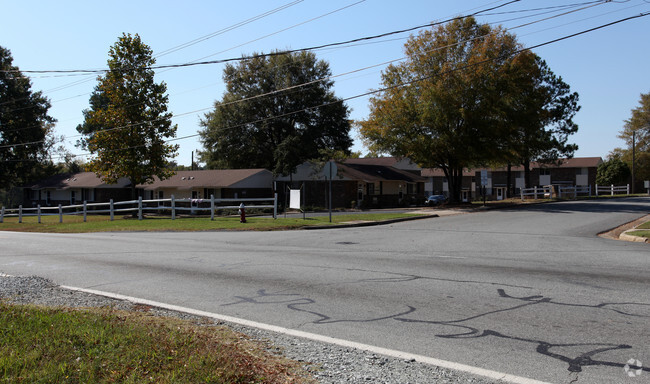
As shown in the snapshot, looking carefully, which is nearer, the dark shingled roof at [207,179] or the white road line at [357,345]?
the white road line at [357,345]

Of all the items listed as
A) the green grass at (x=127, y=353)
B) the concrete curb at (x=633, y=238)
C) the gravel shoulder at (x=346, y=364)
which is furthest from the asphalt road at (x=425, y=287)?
the green grass at (x=127, y=353)

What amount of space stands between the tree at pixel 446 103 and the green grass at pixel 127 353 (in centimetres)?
3073

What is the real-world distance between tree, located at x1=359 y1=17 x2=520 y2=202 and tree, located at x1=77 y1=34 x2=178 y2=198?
1632cm

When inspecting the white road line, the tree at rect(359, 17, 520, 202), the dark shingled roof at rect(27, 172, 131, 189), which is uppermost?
the tree at rect(359, 17, 520, 202)

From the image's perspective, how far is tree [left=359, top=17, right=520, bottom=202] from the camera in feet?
117

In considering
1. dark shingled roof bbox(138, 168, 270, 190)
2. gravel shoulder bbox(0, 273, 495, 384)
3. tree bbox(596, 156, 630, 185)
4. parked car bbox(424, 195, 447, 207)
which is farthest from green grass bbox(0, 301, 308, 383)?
tree bbox(596, 156, 630, 185)

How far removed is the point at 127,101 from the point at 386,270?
3310cm

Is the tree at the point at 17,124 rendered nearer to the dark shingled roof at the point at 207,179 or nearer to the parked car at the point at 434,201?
the dark shingled roof at the point at 207,179

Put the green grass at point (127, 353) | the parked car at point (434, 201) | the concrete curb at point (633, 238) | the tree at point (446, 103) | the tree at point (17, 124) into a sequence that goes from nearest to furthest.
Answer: the green grass at point (127, 353)
the concrete curb at point (633, 238)
the tree at point (446, 103)
the parked car at point (434, 201)
the tree at point (17, 124)

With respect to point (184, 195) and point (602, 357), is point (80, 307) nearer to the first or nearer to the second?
point (602, 357)

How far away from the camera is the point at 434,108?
1384 inches

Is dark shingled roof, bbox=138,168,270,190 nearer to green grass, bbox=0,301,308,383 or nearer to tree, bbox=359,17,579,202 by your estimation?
tree, bbox=359,17,579,202

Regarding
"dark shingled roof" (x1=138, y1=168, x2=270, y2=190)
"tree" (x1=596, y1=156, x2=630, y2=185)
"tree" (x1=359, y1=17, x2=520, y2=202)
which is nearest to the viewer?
"tree" (x1=359, y1=17, x2=520, y2=202)

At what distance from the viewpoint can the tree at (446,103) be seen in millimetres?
35562
